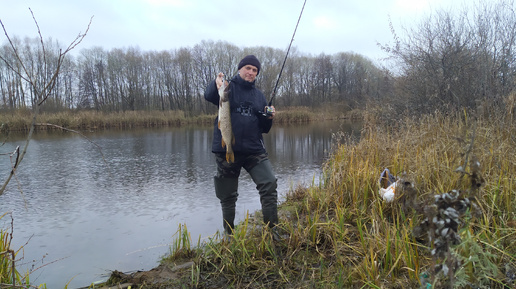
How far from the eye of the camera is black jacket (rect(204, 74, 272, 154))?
11.2 ft

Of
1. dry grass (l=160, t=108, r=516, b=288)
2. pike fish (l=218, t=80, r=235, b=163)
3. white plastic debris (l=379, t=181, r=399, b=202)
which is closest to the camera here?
dry grass (l=160, t=108, r=516, b=288)

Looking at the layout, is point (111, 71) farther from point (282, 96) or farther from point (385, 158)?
point (385, 158)

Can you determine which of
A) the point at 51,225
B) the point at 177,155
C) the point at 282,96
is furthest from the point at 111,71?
the point at 51,225

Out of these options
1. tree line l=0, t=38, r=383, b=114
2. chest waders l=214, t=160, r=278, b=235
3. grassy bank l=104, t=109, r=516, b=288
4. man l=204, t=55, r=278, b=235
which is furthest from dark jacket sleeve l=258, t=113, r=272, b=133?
tree line l=0, t=38, r=383, b=114

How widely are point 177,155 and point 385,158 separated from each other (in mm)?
8982

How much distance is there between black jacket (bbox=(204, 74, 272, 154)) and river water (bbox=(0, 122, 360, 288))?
4.17 feet

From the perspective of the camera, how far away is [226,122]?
3289 mm

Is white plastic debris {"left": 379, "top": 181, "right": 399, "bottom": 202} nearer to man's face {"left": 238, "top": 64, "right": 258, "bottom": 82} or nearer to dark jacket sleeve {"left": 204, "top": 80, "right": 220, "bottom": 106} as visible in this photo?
man's face {"left": 238, "top": 64, "right": 258, "bottom": 82}

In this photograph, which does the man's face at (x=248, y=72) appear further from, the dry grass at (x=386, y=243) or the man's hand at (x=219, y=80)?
the dry grass at (x=386, y=243)

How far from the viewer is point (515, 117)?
5000 millimetres

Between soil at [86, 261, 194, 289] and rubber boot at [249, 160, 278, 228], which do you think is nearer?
soil at [86, 261, 194, 289]

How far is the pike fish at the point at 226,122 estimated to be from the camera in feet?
10.7

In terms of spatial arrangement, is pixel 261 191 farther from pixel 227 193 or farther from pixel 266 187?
pixel 227 193

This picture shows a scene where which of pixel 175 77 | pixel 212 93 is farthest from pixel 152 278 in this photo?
pixel 175 77
